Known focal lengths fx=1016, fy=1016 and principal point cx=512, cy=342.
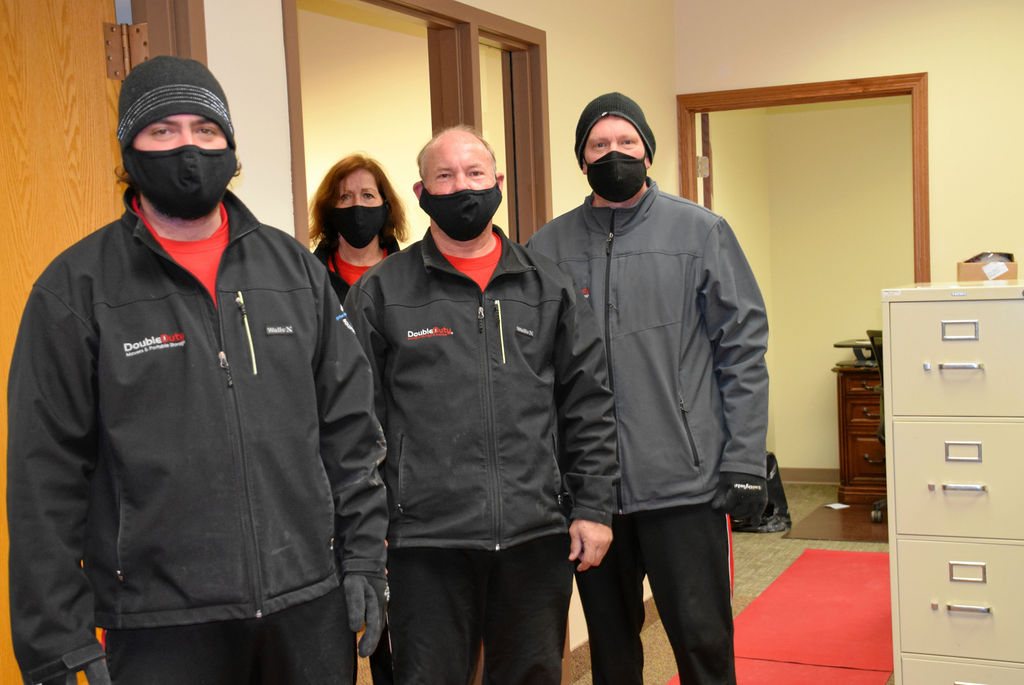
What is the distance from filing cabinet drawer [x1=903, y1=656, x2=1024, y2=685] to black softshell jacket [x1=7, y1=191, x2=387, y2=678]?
2009mm

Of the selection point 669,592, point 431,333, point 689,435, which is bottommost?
point 669,592

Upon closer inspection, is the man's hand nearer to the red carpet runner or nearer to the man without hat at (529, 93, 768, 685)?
the man without hat at (529, 93, 768, 685)

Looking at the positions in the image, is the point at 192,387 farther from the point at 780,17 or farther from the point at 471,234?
the point at 780,17

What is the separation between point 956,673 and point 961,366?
33.5 inches

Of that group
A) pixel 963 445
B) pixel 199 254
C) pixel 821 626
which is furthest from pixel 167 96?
pixel 821 626

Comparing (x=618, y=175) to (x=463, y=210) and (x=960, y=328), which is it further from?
(x=960, y=328)

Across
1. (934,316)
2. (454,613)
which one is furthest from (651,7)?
(454,613)

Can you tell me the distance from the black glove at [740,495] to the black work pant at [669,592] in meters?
0.04

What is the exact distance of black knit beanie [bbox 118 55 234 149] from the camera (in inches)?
56.3

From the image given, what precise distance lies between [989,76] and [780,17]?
89 centimetres

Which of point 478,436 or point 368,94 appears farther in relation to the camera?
point 368,94

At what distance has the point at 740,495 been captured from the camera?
6.81ft

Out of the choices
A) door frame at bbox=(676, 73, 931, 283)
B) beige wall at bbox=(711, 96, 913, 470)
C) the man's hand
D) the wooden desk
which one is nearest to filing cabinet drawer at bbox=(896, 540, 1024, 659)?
the man's hand

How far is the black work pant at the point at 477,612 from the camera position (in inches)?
73.8
